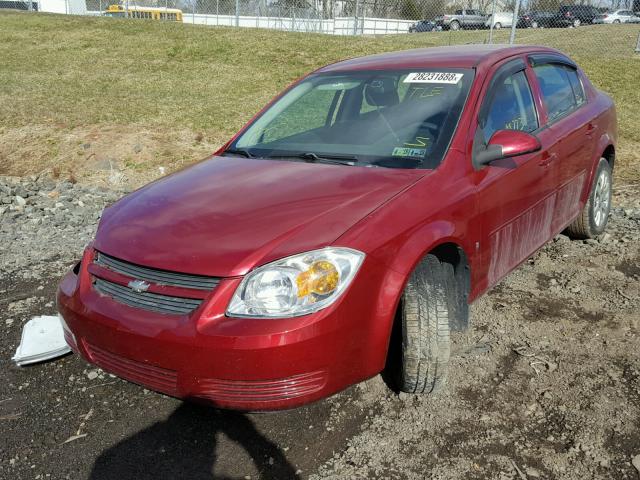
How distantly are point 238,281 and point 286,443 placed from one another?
0.87 m

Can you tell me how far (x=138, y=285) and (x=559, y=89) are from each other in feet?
11.3

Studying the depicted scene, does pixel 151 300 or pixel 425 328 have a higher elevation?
pixel 151 300

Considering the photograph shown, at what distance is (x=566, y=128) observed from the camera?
4410 mm

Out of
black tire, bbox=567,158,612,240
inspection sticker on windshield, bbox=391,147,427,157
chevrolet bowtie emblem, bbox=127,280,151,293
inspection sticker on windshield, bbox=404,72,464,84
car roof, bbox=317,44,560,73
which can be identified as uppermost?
car roof, bbox=317,44,560,73

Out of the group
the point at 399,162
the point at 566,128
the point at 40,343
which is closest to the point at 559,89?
the point at 566,128

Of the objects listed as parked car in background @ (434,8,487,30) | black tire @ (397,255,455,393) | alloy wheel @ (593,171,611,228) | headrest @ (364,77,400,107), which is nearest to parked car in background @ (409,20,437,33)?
parked car in background @ (434,8,487,30)

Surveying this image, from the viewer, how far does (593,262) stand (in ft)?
17.0

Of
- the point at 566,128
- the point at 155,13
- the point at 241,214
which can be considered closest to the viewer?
the point at 241,214

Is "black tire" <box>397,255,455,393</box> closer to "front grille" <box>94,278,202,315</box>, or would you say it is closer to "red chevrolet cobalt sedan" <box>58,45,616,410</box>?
"red chevrolet cobalt sedan" <box>58,45,616,410</box>

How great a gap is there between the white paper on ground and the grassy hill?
534cm

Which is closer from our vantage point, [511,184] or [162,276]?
[162,276]

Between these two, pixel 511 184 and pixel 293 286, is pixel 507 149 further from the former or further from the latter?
pixel 293 286

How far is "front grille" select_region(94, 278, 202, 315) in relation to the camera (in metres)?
2.63

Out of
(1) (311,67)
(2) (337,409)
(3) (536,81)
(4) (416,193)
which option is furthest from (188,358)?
(1) (311,67)
